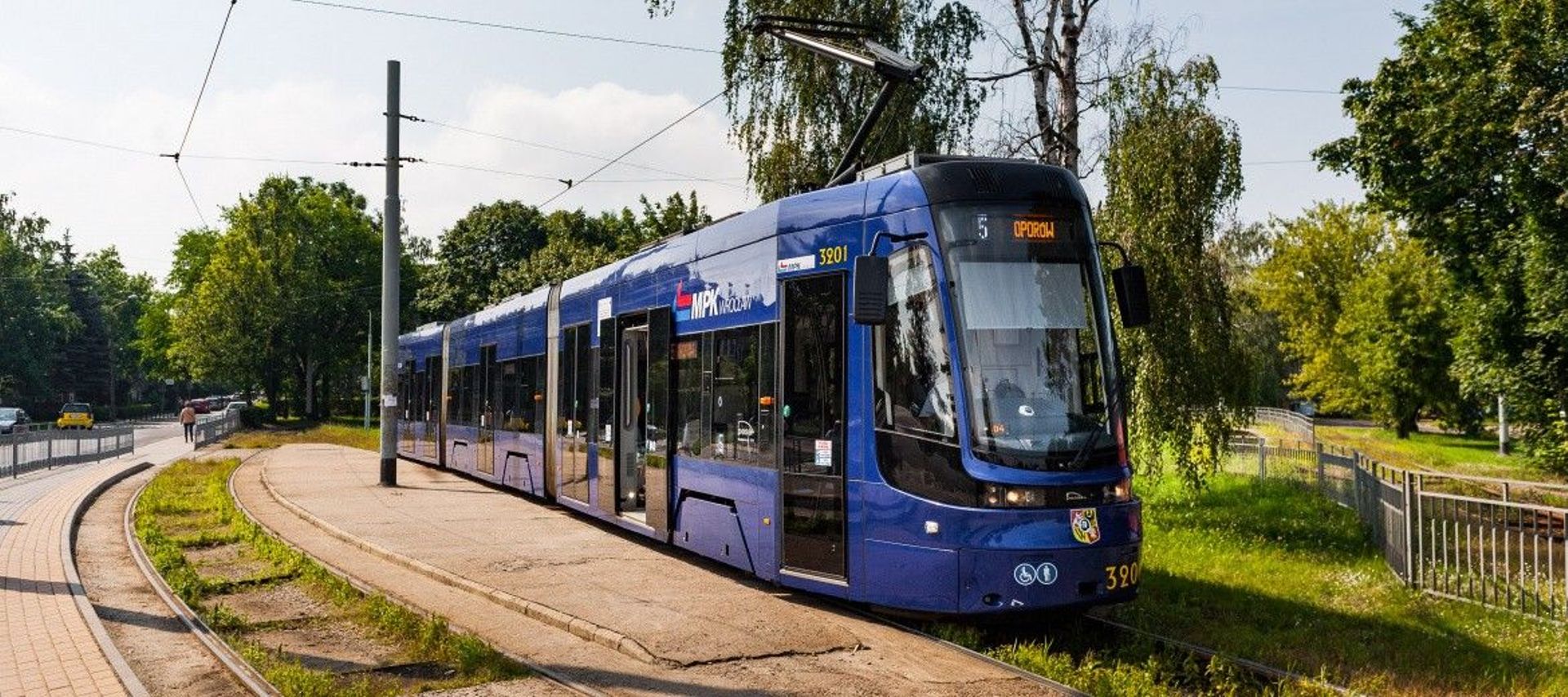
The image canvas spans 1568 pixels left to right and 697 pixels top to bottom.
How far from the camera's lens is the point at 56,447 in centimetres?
3309

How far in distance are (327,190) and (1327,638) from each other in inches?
3355

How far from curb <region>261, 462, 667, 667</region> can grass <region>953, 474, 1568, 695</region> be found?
2.35 metres

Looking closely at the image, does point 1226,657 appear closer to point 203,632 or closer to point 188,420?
point 203,632

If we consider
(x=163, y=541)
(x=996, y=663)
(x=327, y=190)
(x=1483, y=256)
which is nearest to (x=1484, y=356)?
(x=1483, y=256)

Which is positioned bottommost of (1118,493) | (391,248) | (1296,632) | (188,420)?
(1296,632)

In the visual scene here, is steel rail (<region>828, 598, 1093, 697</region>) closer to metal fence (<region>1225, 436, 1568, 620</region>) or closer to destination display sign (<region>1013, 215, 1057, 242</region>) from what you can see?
destination display sign (<region>1013, 215, 1057, 242</region>)

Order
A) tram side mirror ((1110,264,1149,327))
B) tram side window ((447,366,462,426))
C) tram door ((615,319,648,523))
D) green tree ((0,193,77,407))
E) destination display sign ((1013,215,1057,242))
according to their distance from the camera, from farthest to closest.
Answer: green tree ((0,193,77,407))
tram side window ((447,366,462,426))
tram door ((615,319,648,523))
tram side mirror ((1110,264,1149,327))
destination display sign ((1013,215,1057,242))

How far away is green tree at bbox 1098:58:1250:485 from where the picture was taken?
1612 centimetres

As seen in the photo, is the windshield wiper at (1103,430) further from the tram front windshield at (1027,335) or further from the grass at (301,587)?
the grass at (301,587)

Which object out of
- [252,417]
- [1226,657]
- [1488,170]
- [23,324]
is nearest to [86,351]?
[23,324]

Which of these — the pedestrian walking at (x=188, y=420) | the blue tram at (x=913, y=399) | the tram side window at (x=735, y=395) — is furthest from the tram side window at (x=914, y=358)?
the pedestrian walking at (x=188, y=420)

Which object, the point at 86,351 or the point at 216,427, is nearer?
the point at 216,427

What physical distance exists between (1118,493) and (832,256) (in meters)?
2.89

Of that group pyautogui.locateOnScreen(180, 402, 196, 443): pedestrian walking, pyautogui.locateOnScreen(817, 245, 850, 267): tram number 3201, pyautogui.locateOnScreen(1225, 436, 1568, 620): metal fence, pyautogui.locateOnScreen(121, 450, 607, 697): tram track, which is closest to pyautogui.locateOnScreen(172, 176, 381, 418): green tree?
pyautogui.locateOnScreen(180, 402, 196, 443): pedestrian walking
